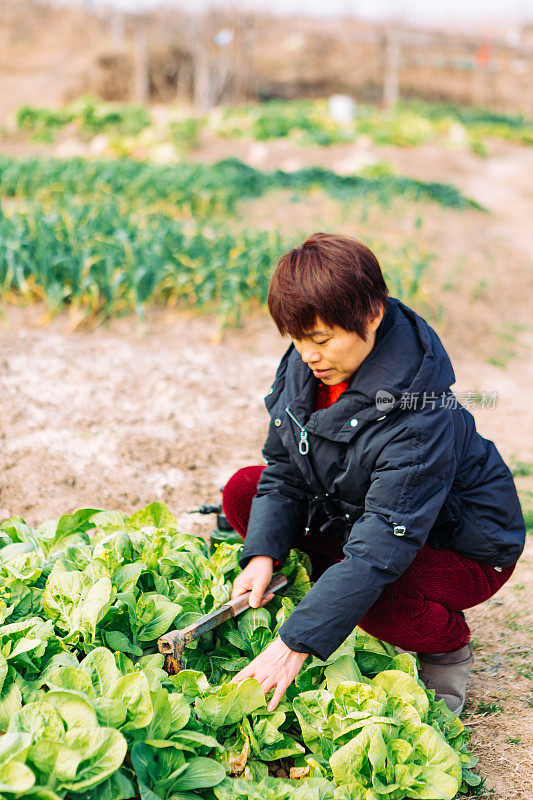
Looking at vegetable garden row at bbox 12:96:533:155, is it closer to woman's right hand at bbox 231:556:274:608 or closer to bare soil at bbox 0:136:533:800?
bare soil at bbox 0:136:533:800

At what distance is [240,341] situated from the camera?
452cm

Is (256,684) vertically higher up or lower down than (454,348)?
higher up

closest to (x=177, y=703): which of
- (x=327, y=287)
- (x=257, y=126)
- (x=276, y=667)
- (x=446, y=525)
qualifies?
(x=276, y=667)

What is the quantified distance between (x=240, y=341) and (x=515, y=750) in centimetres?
299

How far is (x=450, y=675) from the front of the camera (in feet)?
6.66

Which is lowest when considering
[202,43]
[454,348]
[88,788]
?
[454,348]

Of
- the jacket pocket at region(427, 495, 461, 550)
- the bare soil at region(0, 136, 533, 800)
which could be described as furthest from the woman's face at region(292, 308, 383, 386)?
the bare soil at region(0, 136, 533, 800)

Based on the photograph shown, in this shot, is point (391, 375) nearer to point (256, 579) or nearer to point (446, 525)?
point (446, 525)

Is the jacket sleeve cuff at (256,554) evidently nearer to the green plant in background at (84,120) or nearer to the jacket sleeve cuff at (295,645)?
the jacket sleeve cuff at (295,645)

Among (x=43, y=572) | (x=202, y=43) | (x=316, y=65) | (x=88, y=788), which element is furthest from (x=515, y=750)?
(x=316, y=65)

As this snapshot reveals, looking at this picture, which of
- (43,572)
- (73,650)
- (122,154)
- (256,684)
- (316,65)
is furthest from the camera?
(316,65)

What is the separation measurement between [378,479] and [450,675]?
2.24 ft

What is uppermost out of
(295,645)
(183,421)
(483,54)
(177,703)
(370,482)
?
(483,54)

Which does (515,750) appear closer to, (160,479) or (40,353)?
(160,479)
